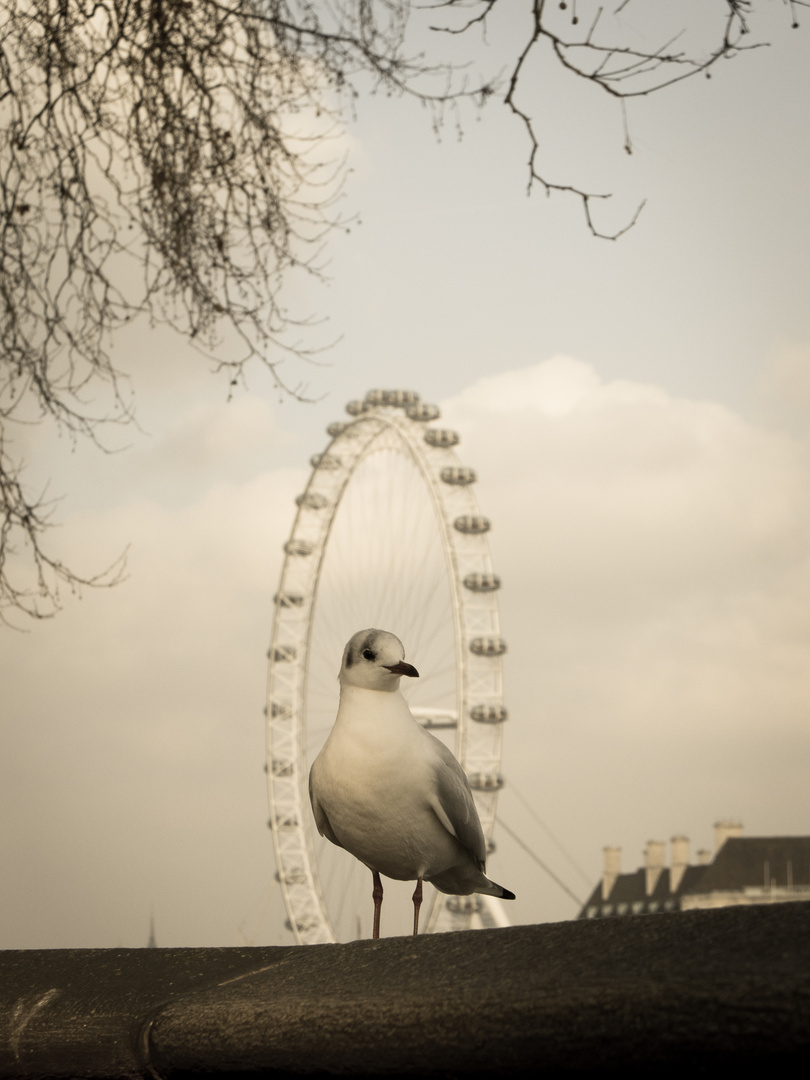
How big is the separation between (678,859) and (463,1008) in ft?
153

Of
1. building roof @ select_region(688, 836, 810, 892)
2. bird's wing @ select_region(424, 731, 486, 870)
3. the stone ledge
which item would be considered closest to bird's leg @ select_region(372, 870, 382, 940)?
bird's wing @ select_region(424, 731, 486, 870)

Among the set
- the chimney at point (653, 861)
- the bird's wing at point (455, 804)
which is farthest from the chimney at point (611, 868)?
the bird's wing at point (455, 804)

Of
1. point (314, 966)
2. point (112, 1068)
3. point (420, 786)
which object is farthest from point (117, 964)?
point (420, 786)

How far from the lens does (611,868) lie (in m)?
49.1

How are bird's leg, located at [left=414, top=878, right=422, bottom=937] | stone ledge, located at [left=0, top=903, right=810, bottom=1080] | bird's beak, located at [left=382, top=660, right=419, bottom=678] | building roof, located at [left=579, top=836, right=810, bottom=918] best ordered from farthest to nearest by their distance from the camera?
building roof, located at [left=579, top=836, right=810, bottom=918] < bird's leg, located at [left=414, top=878, right=422, bottom=937] < bird's beak, located at [left=382, top=660, right=419, bottom=678] < stone ledge, located at [left=0, top=903, right=810, bottom=1080]

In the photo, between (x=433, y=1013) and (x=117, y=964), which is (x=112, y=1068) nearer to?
(x=117, y=964)

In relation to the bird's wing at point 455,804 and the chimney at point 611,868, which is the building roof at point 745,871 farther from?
the bird's wing at point 455,804

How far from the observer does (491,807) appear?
83.1 ft

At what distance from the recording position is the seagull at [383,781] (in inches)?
76.6

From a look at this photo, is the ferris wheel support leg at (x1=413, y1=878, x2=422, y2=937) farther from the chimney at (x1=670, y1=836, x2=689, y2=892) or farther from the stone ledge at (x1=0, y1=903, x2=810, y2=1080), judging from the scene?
the chimney at (x1=670, y1=836, x2=689, y2=892)

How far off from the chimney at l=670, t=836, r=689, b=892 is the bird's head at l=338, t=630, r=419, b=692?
147 ft

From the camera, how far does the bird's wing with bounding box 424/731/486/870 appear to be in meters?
2.04

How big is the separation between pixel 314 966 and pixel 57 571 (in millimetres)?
2394

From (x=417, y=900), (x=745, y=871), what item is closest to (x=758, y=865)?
(x=745, y=871)
